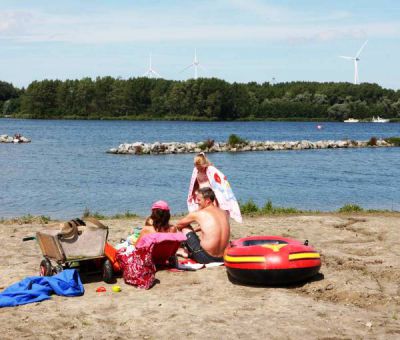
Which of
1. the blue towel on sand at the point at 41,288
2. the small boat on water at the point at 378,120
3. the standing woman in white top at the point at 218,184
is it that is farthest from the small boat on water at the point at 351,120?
the blue towel on sand at the point at 41,288

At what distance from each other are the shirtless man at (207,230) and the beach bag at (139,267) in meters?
0.98

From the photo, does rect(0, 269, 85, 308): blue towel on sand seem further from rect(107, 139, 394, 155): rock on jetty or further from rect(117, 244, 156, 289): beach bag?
rect(107, 139, 394, 155): rock on jetty

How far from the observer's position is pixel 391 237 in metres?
13.0

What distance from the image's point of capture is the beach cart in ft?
30.1

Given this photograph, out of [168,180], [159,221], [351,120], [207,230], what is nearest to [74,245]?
[159,221]

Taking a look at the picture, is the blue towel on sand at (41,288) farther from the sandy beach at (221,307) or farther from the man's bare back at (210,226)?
the man's bare back at (210,226)

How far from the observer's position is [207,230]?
10453mm

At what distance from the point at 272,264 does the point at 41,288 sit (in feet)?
10.2

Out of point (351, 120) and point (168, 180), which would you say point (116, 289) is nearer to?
point (168, 180)

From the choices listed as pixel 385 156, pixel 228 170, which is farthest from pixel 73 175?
pixel 385 156

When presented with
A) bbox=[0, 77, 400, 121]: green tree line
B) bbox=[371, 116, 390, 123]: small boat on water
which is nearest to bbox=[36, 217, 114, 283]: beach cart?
bbox=[0, 77, 400, 121]: green tree line

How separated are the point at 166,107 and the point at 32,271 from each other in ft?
414

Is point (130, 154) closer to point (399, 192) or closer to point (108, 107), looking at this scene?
point (399, 192)

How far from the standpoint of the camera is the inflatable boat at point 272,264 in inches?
362
